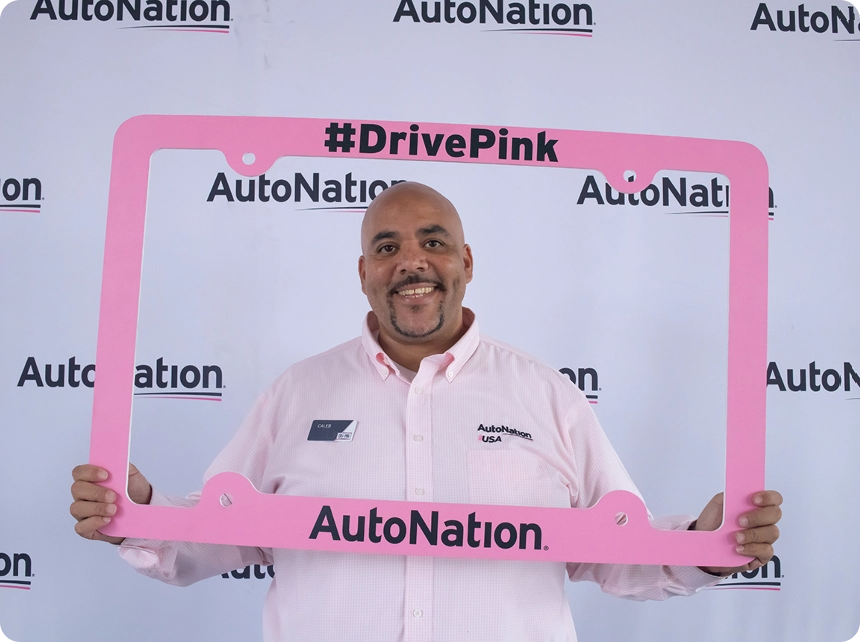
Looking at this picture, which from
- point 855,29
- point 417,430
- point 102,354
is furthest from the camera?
point 855,29

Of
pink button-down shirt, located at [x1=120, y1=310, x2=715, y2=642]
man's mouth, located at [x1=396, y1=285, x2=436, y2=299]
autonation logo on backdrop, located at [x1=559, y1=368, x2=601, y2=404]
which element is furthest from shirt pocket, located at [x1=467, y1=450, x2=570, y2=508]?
autonation logo on backdrop, located at [x1=559, y1=368, x2=601, y2=404]

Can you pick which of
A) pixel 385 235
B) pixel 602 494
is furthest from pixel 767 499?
pixel 385 235

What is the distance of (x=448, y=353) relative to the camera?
1.40 meters

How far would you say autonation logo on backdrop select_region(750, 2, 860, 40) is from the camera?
2000 millimetres

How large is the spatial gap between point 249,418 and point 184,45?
1.17 metres

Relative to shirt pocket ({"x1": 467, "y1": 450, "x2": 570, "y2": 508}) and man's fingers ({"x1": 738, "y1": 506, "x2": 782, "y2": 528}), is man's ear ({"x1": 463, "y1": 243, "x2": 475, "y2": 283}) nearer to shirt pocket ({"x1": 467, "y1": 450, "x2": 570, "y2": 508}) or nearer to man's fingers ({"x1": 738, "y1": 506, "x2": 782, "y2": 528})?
shirt pocket ({"x1": 467, "y1": 450, "x2": 570, "y2": 508})

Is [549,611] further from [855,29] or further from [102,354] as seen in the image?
[855,29]

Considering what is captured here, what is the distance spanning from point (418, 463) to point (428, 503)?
0.41 ft

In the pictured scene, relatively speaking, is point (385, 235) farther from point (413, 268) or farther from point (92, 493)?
point (92, 493)

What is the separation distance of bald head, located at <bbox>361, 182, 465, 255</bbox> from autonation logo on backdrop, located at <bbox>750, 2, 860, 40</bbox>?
1207 millimetres

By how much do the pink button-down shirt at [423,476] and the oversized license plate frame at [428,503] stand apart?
10 cm

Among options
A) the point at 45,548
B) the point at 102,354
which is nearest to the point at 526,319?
the point at 102,354

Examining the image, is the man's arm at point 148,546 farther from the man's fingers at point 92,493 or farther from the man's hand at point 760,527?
the man's hand at point 760,527

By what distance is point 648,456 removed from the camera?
1.91m
